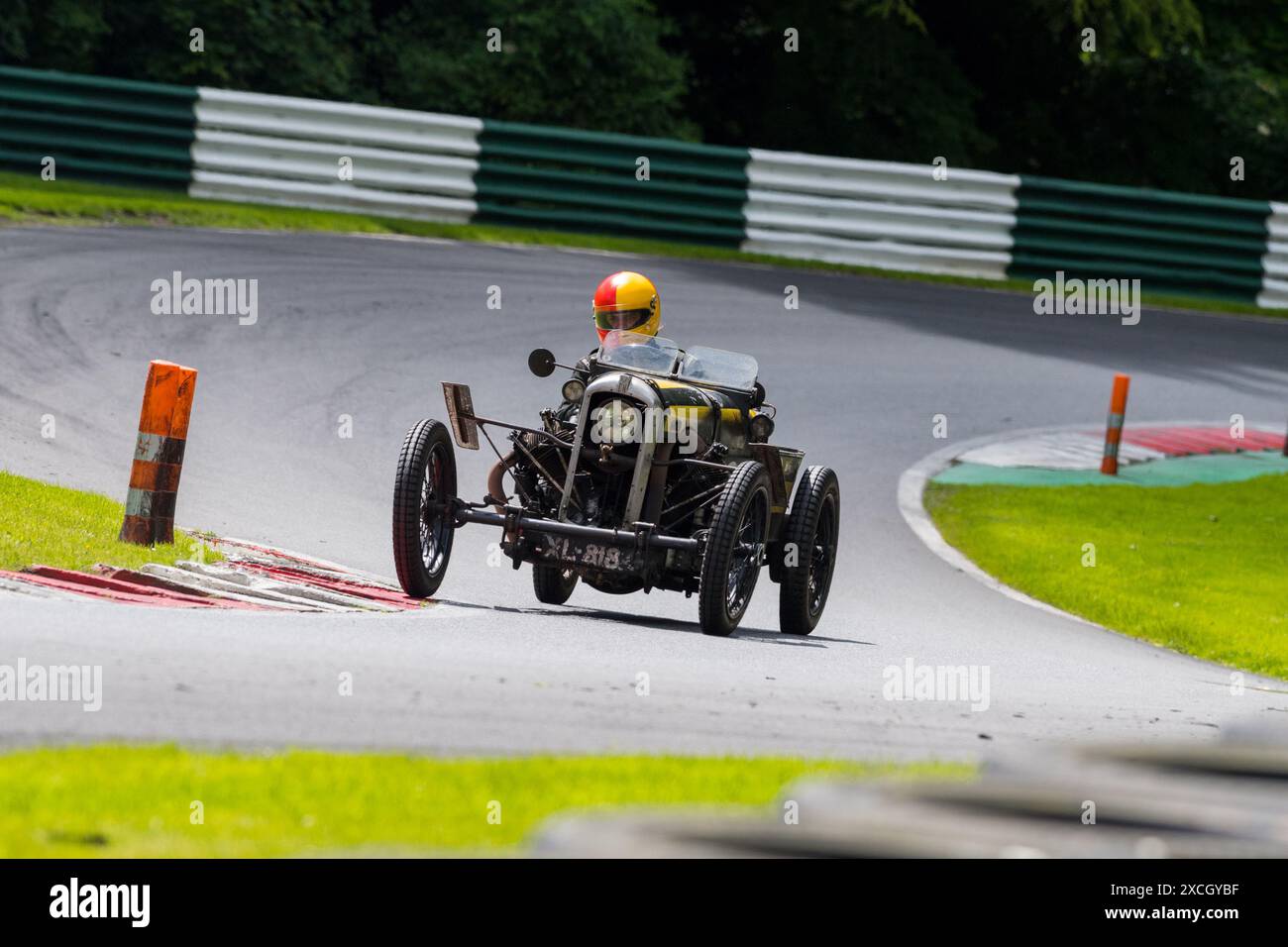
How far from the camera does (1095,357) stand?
20.8 metres

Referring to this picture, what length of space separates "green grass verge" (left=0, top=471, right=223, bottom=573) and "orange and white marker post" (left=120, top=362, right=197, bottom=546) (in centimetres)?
11

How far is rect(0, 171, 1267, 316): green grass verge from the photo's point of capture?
1952cm

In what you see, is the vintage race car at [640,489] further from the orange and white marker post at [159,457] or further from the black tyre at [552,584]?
the orange and white marker post at [159,457]

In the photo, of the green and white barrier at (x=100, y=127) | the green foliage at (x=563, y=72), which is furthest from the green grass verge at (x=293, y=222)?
the green foliage at (x=563, y=72)

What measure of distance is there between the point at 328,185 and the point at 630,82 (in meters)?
5.61

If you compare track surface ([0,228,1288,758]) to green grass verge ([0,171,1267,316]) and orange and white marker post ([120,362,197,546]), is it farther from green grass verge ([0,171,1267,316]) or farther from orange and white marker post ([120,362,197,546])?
orange and white marker post ([120,362,197,546])

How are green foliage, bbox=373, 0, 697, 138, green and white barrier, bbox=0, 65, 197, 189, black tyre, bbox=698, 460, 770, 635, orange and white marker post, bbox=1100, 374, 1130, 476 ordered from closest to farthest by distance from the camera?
black tyre, bbox=698, 460, 770, 635
orange and white marker post, bbox=1100, 374, 1130, 476
green and white barrier, bbox=0, 65, 197, 189
green foliage, bbox=373, 0, 697, 138

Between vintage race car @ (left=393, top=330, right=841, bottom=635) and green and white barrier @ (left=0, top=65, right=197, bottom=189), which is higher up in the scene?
green and white barrier @ (left=0, top=65, right=197, bottom=189)

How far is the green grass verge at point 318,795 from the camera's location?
439cm

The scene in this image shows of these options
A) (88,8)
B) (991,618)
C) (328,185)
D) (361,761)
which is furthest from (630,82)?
(361,761)

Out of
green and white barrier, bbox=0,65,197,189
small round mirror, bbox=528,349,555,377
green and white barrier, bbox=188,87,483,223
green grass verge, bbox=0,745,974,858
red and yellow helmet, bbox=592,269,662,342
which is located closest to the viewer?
green grass verge, bbox=0,745,974,858

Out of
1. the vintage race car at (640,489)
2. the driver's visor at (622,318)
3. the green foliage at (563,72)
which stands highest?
the green foliage at (563,72)

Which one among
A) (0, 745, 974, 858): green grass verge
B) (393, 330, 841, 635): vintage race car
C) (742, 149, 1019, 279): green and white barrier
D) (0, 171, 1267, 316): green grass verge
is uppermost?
(742, 149, 1019, 279): green and white barrier

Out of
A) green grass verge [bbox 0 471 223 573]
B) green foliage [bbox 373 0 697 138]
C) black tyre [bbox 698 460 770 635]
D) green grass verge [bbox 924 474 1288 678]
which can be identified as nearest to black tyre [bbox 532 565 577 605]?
black tyre [bbox 698 460 770 635]
